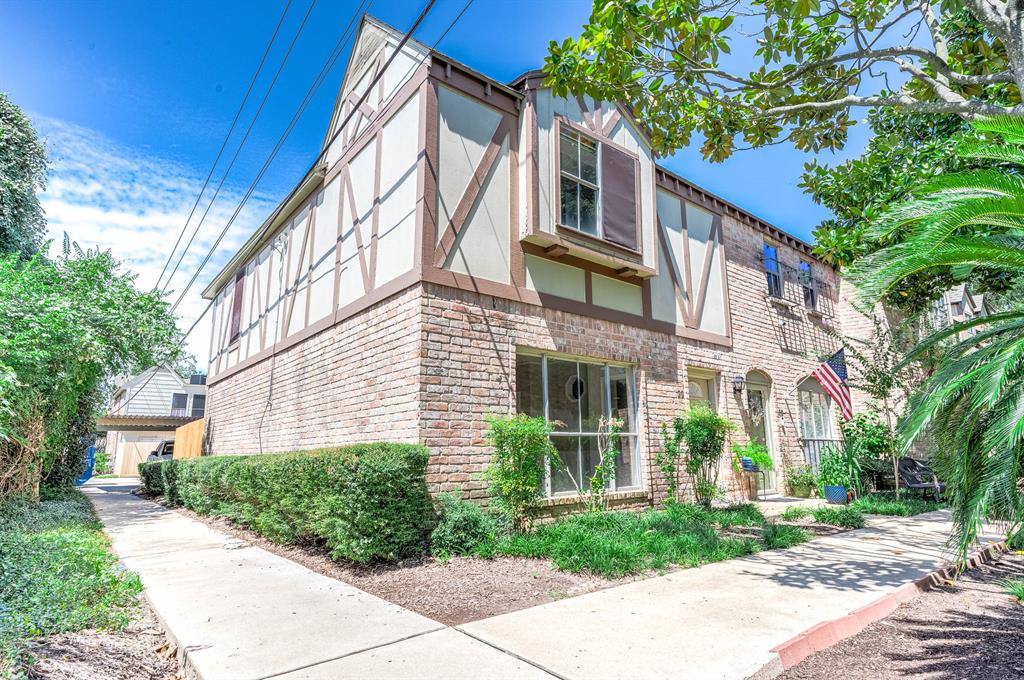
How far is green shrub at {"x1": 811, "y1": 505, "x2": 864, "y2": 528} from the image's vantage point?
8359mm

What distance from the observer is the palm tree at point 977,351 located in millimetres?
3389

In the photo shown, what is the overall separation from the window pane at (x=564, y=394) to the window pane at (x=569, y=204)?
2.15 metres

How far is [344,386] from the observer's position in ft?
28.1

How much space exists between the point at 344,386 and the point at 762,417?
9.14 meters

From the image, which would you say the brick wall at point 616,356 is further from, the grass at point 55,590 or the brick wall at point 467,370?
the grass at point 55,590

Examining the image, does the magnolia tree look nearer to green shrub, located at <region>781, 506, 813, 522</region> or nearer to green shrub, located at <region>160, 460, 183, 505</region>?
green shrub, located at <region>781, 506, 813, 522</region>

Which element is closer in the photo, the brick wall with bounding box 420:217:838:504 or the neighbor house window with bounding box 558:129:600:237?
the brick wall with bounding box 420:217:838:504

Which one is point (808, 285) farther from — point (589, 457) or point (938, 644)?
point (938, 644)

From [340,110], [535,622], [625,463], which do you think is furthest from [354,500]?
[340,110]

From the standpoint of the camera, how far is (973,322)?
4.07 m

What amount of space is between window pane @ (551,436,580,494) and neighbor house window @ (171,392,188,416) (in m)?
37.7

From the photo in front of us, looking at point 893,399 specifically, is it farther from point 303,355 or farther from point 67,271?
point 67,271

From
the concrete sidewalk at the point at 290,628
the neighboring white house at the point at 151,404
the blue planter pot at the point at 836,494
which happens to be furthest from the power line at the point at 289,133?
the neighboring white house at the point at 151,404

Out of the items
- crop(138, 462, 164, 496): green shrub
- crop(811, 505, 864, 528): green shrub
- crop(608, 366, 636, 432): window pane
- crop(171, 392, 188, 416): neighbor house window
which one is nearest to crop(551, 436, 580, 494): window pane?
crop(608, 366, 636, 432): window pane
